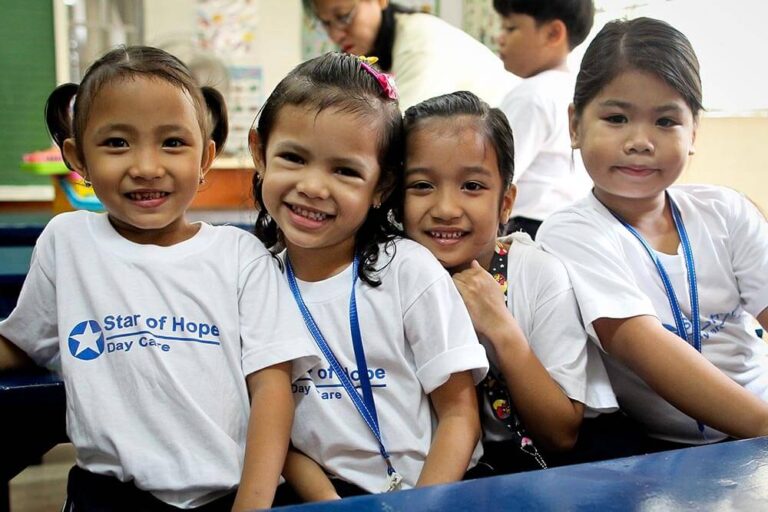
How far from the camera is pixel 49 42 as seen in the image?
4.77m

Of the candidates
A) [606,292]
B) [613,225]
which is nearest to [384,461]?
[606,292]

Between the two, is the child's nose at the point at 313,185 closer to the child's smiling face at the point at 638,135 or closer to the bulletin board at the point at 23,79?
the child's smiling face at the point at 638,135

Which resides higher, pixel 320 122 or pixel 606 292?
pixel 320 122

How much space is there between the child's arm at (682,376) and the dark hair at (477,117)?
1.12 ft

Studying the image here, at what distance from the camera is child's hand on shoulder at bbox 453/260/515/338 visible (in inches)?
52.5

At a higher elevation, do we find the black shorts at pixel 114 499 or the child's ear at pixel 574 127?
the child's ear at pixel 574 127

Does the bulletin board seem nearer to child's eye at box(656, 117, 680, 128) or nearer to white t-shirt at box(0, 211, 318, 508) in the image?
white t-shirt at box(0, 211, 318, 508)

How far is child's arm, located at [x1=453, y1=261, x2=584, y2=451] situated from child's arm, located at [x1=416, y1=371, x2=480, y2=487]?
9 cm

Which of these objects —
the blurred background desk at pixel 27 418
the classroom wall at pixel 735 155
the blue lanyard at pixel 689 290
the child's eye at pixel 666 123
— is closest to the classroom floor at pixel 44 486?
A: the blurred background desk at pixel 27 418

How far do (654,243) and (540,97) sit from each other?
0.99m

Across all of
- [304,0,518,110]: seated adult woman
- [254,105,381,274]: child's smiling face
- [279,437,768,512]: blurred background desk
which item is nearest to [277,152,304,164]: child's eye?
[254,105,381,274]: child's smiling face

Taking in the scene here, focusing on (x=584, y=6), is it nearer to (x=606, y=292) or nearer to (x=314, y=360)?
(x=606, y=292)

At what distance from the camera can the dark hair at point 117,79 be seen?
4.11 feet

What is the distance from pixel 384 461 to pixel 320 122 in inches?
22.2
